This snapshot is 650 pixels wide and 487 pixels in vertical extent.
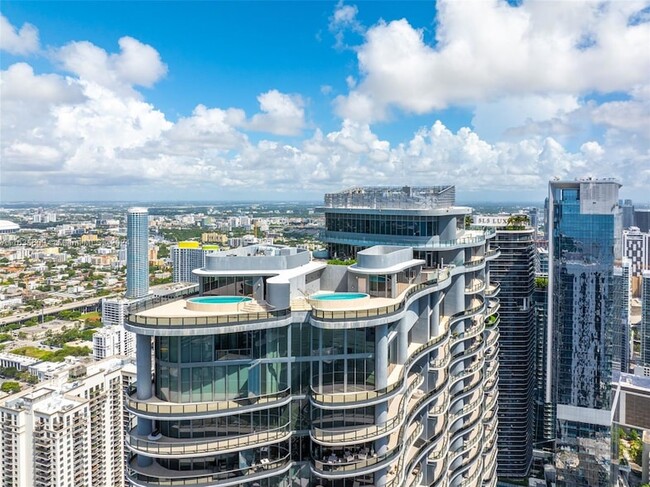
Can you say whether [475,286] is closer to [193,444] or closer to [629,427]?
[193,444]

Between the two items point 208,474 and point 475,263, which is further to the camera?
point 475,263

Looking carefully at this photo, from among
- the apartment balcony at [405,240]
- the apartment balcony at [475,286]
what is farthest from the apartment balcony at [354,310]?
the apartment balcony at [475,286]

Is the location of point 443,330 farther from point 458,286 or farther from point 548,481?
point 548,481

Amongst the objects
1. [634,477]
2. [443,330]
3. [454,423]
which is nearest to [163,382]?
[443,330]

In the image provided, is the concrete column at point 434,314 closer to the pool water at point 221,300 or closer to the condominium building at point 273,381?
the condominium building at point 273,381

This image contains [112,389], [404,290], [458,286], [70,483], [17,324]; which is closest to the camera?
[404,290]

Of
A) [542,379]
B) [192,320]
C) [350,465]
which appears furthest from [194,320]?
[542,379]
